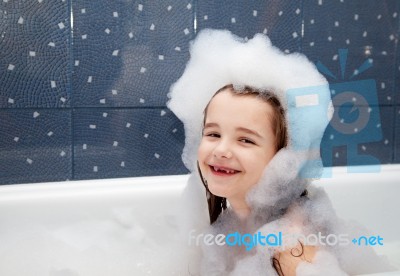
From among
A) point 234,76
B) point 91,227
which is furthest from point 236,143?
point 91,227

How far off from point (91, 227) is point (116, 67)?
0.49m

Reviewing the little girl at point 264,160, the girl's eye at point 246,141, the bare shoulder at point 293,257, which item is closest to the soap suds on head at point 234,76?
the little girl at point 264,160

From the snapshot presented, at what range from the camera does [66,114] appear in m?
1.49

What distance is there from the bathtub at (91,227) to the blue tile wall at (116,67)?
0.10m

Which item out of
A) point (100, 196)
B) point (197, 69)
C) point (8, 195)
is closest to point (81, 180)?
point (100, 196)

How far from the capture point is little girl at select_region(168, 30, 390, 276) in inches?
39.9

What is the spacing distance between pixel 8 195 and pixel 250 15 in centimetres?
94

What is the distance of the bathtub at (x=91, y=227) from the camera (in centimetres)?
136

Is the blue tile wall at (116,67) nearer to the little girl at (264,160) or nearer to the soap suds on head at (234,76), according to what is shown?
the soap suds on head at (234,76)

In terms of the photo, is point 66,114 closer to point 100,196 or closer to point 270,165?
point 100,196

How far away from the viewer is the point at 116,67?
152 cm

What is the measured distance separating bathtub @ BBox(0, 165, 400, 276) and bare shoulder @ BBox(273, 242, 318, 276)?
46 cm

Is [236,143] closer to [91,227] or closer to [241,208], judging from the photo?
A: [241,208]

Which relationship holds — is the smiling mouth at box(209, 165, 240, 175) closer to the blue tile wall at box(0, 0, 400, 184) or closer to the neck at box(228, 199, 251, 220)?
the neck at box(228, 199, 251, 220)
